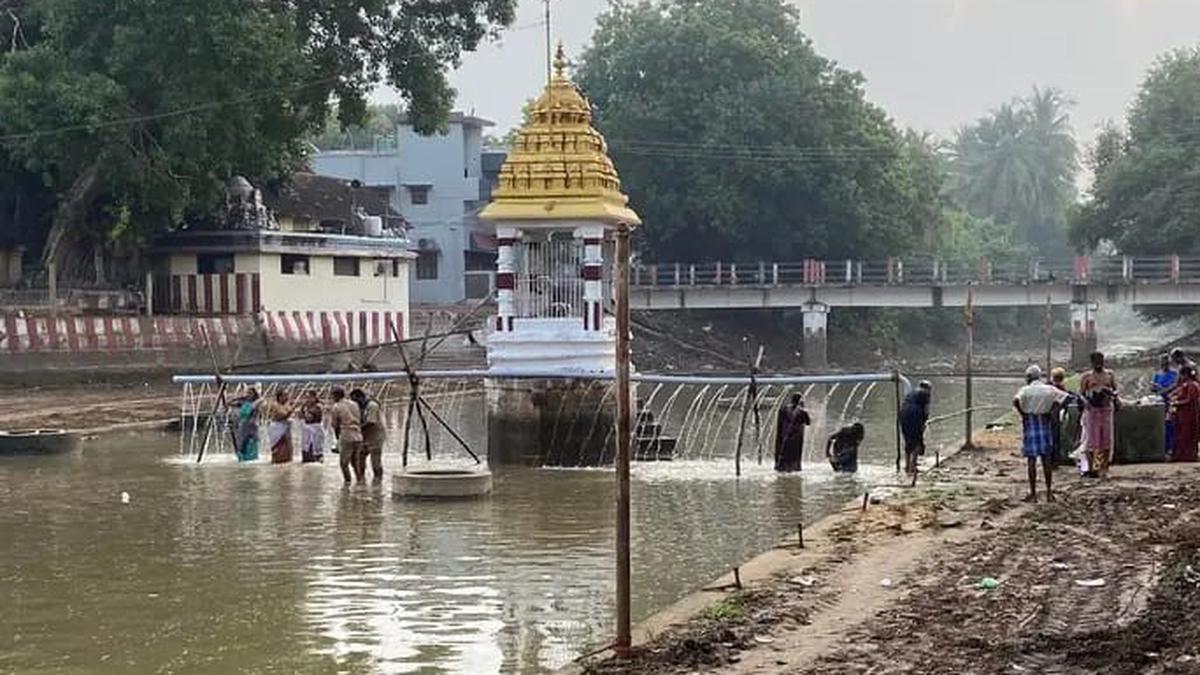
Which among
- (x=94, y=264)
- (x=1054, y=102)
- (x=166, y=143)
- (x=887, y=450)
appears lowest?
(x=887, y=450)

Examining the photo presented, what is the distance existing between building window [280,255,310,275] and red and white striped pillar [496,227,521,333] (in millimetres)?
27182

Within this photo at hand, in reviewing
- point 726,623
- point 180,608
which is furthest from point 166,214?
point 726,623

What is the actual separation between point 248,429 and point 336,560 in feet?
37.8

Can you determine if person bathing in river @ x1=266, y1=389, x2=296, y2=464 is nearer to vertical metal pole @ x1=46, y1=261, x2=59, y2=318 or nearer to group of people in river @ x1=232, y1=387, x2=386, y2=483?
group of people in river @ x1=232, y1=387, x2=386, y2=483

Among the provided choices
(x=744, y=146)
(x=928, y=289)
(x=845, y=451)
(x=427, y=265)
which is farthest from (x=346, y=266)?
(x=845, y=451)

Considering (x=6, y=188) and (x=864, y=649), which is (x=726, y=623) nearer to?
(x=864, y=649)

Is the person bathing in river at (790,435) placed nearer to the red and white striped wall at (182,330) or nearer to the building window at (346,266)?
the red and white striped wall at (182,330)

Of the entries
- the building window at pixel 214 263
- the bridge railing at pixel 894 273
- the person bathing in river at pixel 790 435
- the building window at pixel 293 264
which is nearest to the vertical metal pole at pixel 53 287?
the building window at pixel 214 263

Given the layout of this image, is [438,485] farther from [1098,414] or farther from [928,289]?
[928,289]

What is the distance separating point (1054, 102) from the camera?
4818 inches

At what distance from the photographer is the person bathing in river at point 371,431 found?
24.3 metres

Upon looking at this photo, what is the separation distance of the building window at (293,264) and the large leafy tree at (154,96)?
5.77 metres

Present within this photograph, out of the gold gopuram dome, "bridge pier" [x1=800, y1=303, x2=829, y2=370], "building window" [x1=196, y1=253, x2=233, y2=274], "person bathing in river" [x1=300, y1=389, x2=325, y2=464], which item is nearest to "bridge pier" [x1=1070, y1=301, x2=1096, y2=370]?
→ "bridge pier" [x1=800, y1=303, x2=829, y2=370]

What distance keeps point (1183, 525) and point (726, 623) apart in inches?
249
